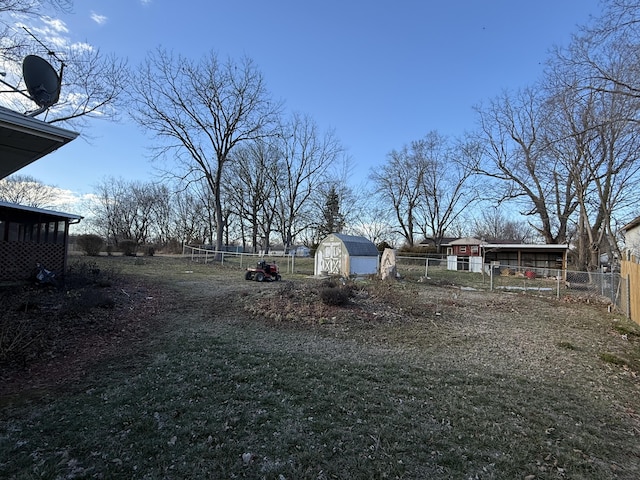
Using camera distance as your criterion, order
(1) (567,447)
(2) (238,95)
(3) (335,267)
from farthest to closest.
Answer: (2) (238,95), (3) (335,267), (1) (567,447)

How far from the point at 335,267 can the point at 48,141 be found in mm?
16048

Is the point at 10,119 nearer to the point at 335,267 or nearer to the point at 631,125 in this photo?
the point at 631,125

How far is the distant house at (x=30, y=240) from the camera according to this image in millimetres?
10172

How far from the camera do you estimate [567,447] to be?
2.97 m

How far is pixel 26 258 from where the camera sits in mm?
10617

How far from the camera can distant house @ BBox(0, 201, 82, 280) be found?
10172 mm

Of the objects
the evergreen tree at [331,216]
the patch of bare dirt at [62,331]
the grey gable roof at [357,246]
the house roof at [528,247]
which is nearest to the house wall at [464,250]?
the house roof at [528,247]

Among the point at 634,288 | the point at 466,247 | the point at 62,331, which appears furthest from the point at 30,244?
the point at 466,247

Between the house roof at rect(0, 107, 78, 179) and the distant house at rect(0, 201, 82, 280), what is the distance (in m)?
7.37

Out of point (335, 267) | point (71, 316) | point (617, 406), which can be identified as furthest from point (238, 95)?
point (617, 406)

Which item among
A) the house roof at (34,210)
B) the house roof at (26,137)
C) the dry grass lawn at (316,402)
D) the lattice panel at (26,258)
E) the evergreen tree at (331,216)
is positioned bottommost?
the dry grass lawn at (316,402)

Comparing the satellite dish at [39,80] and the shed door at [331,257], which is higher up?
the satellite dish at [39,80]

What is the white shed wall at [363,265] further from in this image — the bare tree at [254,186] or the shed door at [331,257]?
the bare tree at [254,186]

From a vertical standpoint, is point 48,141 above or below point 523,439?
above
